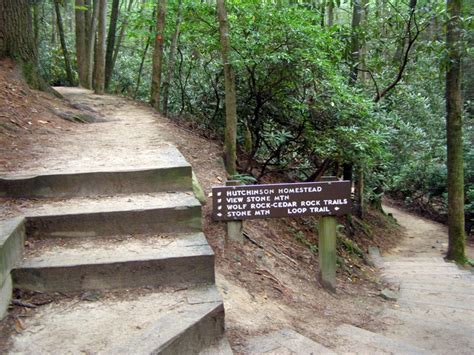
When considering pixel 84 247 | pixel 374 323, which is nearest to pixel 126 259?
pixel 84 247

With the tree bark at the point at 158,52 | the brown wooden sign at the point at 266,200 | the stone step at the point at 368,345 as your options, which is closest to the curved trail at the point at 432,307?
the stone step at the point at 368,345

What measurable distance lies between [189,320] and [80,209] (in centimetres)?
159

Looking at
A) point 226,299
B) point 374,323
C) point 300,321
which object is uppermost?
point 226,299

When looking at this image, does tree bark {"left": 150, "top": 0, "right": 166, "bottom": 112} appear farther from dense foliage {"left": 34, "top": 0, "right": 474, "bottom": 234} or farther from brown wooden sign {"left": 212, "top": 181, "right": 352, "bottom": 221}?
brown wooden sign {"left": 212, "top": 181, "right": 352, "bottom": 221}

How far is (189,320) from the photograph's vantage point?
298 cm

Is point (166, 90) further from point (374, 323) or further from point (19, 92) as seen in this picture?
point (374, 323)

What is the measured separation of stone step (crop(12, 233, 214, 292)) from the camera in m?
3.30

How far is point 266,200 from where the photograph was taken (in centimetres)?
485

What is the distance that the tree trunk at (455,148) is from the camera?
9133mm

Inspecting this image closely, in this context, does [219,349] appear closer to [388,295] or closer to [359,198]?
[388,295]

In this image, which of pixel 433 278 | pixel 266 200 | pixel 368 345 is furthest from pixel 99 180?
pixel 433 278

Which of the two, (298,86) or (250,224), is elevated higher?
(298,86)

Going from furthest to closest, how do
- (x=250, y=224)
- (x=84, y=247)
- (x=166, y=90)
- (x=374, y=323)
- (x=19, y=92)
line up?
(x=166, y=90) → (x=19, y=92) → (x=250, y=224) → (x=374, y=323) → (x=84, y=247)

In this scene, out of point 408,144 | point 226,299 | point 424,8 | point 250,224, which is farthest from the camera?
point 408,144
